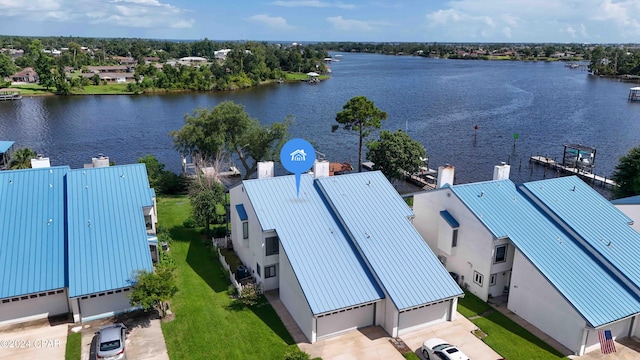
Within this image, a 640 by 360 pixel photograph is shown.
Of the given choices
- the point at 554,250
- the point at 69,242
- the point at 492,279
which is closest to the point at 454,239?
the point at 492,279

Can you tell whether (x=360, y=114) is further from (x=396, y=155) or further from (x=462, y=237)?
(x=462, y=237)

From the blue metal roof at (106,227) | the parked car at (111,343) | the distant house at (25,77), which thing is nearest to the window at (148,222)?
the blue metal roof at (106,227)

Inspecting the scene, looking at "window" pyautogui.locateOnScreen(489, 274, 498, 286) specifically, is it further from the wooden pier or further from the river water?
the river water

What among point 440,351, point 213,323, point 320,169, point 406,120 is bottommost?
point 213,323

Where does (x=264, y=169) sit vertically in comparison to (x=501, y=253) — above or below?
above

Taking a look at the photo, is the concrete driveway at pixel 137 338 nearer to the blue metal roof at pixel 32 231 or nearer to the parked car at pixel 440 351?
the blue metal roof at pixel 32 231

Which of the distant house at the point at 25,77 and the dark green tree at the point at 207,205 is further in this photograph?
the distant house at the point at 25,77
